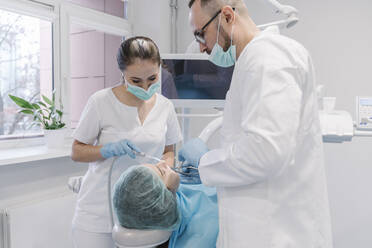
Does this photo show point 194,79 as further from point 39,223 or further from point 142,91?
point 39,223

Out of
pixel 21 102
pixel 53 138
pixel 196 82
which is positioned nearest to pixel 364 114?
pixel 196 82

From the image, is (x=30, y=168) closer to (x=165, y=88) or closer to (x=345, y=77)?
(x=165, y=88)

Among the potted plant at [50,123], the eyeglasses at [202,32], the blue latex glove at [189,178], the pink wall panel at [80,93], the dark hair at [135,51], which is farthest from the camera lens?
the pink wall panel at [80,93]

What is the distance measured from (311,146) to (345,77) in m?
1.64

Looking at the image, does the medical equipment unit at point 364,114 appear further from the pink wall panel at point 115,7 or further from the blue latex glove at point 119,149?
the pink wall panel at point 115,7

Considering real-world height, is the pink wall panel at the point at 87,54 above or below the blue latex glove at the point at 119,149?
above

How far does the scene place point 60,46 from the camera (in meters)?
2.12

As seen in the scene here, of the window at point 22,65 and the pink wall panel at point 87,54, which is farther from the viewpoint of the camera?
the pink wall panel at point 87,54

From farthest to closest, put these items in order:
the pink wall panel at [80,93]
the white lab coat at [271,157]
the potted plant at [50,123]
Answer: the pink wall panel at [80,93]
the potted plant at [50,123]
the white lab coat at [271,157]

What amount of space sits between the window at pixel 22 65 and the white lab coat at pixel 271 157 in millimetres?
1603

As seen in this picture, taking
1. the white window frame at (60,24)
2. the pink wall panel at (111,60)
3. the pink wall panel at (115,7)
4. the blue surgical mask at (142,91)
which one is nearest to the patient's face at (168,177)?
the blue surgical mask at (142,91)

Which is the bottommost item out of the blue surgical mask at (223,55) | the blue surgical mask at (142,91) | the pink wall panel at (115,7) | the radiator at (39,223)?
the radiator at (39,223)

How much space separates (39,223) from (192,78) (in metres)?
1.13

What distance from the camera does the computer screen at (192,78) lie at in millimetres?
1676
